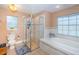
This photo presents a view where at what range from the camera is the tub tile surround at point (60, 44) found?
1260 millimetres

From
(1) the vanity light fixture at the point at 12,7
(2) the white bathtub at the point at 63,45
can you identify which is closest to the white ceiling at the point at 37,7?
(1) the vanity light fixture at the point at 12,7

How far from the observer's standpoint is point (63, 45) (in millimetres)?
1330

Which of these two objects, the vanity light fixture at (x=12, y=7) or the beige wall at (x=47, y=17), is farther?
the beige wall at (x=47, y=17)

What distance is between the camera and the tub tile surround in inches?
49.6

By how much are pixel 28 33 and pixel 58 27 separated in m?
0.49

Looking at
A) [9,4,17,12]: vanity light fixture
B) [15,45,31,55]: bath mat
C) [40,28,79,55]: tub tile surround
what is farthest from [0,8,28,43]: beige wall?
[40,28,79,55]: tub tile surround

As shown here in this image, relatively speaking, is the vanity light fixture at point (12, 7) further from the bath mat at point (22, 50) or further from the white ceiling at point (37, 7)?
the bath mat at point (22, 50)

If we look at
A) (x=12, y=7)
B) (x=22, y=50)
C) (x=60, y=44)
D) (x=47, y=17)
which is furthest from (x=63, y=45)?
(x=12, y=7)

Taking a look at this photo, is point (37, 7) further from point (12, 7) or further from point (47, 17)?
point (12, 7)

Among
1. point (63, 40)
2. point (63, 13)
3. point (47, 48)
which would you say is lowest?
point (47, 48)
